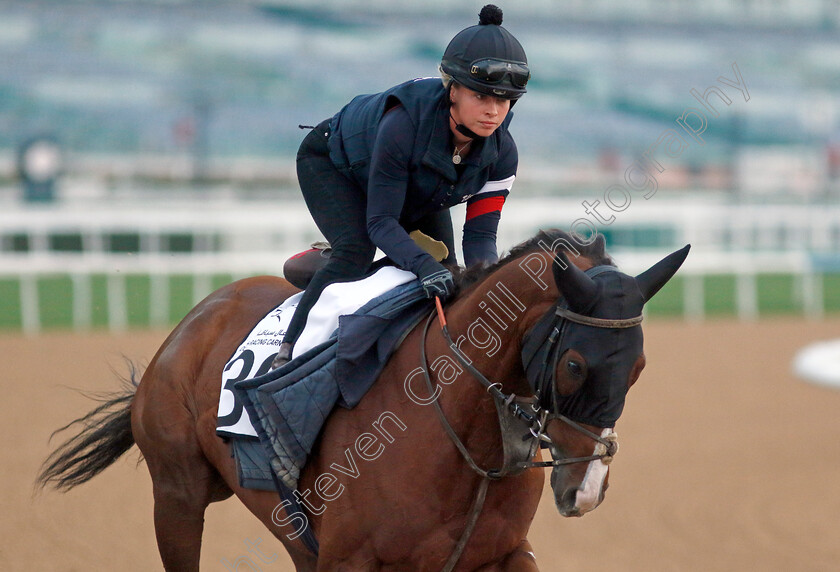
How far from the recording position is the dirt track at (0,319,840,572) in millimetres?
5027

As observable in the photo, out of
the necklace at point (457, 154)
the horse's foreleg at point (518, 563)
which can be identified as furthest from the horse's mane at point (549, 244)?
the horse's foreleg at point (518, 563)

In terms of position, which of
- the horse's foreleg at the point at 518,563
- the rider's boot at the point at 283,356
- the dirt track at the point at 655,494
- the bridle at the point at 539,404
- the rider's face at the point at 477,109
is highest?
the rider's face at the point at 477,109

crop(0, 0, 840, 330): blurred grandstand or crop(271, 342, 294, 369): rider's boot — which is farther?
crop(0, 0, 840, 330): blurred grandstand

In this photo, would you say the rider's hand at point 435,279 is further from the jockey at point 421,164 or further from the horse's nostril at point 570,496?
the horse's nostril at point 570,496

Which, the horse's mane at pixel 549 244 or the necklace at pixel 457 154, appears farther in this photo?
the necklace at pixel 457 154

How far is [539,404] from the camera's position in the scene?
2662 mm

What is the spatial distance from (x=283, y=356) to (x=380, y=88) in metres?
23.7

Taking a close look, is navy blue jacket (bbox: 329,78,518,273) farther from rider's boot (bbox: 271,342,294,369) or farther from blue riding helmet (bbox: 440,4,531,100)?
rider's boot (bbox: 271,342,294,369)

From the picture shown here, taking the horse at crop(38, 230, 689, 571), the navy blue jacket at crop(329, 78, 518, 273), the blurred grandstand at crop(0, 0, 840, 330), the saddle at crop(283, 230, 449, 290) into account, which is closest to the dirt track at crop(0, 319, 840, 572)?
the saddle at crop(283, 230, 449, 290)

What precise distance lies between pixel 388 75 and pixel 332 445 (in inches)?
986

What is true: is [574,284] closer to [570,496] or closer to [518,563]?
[570,496]

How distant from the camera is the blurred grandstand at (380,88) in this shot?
22125mm

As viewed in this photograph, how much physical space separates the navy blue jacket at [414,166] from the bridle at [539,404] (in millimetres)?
333

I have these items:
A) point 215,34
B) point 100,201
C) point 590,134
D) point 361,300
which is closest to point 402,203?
point 361,300
